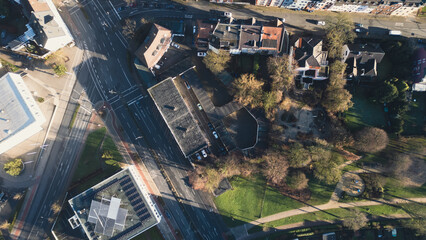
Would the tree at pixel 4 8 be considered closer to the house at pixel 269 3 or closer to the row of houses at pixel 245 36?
the row of houses at pixel 245 36

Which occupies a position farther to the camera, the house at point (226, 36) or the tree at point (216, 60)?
the tree at point (216, 60)

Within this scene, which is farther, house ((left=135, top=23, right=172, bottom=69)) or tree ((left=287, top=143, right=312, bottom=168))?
house ((left=135, top=23, right=172, bottom=69))

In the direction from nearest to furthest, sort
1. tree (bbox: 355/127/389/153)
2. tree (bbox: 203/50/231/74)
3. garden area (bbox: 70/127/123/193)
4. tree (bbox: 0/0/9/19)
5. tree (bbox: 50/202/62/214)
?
tree (bbox: 355/127/389/153)
tree (bbox: 203/50/231/74)
tree (bbox: 50/202/62/214)
tree (bbox: 0/0/9/19)
garden area (bbox: 70/127/123/193)

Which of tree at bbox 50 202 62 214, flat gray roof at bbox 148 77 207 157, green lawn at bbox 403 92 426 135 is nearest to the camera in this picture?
flat gray roof at bbox 148 77 207 157

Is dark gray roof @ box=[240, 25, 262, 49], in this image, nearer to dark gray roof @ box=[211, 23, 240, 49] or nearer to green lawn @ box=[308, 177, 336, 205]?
dark gray roof @ box=[211, 23, 240, 49]

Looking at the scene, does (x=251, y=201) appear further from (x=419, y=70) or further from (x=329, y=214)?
(x=419, y=70)

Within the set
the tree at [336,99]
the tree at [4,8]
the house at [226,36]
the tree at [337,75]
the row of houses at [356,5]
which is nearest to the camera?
the tree at [336,99]

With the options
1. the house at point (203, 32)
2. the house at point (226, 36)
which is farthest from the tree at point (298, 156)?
the house at point (203, 32)

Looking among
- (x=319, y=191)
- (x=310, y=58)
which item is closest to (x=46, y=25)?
(x=310, y=58)

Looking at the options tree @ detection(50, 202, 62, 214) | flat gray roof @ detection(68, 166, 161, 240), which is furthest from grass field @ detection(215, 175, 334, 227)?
tree @ detection(50, 202, 62, 214)
